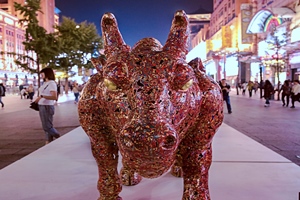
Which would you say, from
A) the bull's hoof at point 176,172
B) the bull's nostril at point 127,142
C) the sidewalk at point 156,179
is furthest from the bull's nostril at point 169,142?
the bull's hoof at point 176,172

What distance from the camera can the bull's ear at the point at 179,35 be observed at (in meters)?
1.83

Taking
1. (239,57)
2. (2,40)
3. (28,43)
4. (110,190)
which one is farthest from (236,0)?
(2,40)

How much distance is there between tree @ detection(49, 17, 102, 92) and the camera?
72.3 feet

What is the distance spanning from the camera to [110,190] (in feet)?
6.95

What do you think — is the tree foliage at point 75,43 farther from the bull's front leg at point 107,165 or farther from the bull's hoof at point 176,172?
the bull's front leg at point 107,165

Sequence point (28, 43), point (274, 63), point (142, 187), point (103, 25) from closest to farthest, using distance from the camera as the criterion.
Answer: point (103, 25) < point (142, 187) < point (28, 43) < point (274, 63)

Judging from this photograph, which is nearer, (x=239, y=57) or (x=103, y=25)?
(x=103, y=25)

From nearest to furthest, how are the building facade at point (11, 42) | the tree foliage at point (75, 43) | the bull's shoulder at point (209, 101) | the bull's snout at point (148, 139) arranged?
the bull's snout at point (148, 139)
the bull's shoulder at point (209, 101)
the tree foliage at point (75, 43)
the building facade at point (11, 42)

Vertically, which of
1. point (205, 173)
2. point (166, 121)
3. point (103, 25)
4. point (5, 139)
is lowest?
point (5, 139)

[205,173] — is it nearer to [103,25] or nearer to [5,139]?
[103,25]

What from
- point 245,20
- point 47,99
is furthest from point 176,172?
point 245,20

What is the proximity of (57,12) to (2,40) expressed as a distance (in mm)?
38751

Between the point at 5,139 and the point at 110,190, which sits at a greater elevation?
the point at 110,190

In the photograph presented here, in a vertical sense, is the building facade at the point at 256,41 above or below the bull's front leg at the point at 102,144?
above
